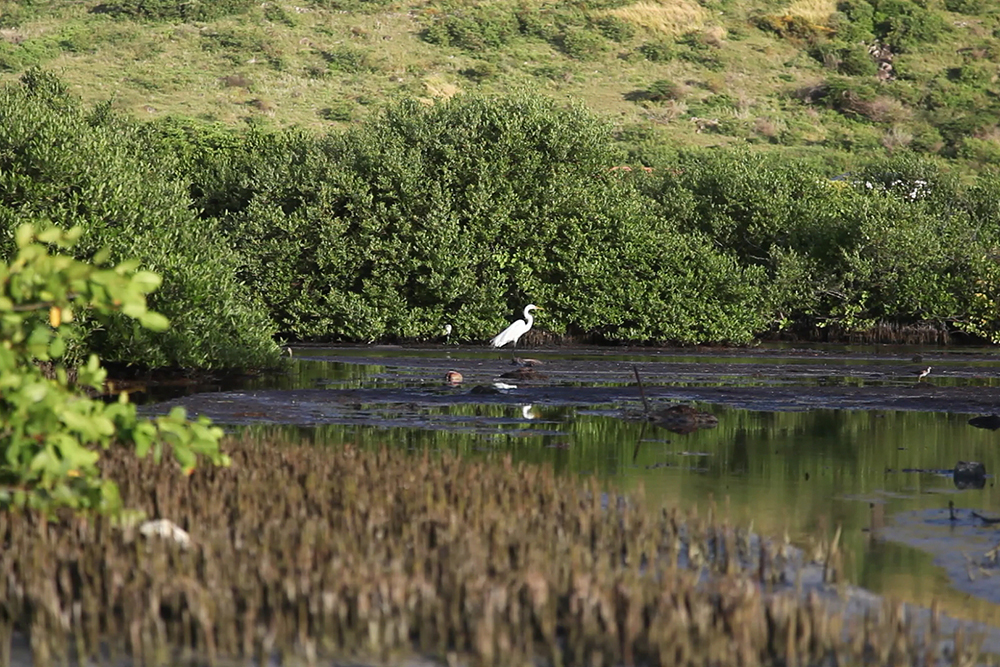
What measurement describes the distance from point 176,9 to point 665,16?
34.9 metres

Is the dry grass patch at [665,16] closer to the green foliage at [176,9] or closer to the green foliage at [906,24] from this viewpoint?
the green foliage at [906,24]

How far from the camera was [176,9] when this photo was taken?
324 feet

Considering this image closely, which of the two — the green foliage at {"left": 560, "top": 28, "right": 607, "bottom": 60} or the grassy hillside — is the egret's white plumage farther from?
the green foliage at {"left": 560, "top": 28, "right": 607, "bottom": 60}

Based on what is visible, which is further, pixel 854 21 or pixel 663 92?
pixel 854 21

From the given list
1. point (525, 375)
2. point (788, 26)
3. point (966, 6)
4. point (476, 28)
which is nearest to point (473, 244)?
point (525, 375)

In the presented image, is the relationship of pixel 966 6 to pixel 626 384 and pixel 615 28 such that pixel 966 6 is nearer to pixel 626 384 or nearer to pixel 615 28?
pixel 615 28

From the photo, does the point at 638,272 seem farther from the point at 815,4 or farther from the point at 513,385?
the point at 815,4

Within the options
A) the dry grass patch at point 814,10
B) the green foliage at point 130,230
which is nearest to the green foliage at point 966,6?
the dry grass patch at point 814,10

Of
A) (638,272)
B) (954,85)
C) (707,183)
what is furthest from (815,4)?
(638,272)

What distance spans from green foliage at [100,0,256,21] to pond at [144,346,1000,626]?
6960 cm

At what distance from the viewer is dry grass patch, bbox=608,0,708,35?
100750 millimetres

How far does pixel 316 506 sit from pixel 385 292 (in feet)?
94.0

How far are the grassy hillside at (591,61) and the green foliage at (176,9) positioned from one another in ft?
0.39

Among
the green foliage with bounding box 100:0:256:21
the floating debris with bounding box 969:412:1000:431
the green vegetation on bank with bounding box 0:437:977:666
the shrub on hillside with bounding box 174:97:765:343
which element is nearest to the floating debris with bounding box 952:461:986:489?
the floating debris with bounding box 969:412:1000:431
